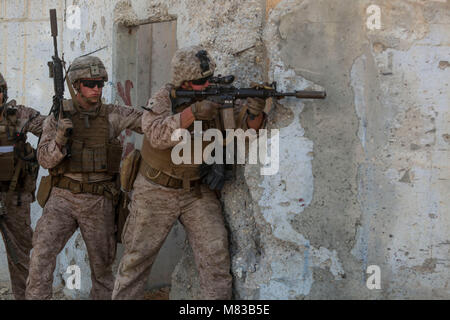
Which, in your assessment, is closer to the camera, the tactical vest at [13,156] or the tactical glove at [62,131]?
the tactical glove at [62,131]

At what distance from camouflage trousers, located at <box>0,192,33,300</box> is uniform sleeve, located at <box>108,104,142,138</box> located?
3.49ft

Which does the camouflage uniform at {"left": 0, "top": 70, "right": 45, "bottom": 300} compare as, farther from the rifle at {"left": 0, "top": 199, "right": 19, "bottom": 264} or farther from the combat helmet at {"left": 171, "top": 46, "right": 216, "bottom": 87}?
the combat helmet at {"left": 171, "top": 46, "right": 216, "bottom": 87}

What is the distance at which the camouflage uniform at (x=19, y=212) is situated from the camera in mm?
4496

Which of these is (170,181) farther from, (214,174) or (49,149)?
(49,149)

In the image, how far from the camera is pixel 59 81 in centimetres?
416

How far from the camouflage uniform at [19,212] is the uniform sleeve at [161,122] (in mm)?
1410

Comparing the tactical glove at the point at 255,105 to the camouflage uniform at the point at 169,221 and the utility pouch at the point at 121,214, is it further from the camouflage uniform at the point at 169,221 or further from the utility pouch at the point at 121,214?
the utility pouch at the point at 121,214

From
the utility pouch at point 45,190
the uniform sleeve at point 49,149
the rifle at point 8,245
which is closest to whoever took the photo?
the uniform sleeve at point 49,149

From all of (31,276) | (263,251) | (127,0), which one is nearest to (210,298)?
(263,251)

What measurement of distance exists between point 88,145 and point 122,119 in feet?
1.05

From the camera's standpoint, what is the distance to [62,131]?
12.6ft

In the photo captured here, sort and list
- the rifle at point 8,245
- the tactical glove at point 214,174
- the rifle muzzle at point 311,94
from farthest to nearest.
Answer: the rifle at point 8,245 → the tactical glove at point 214,174 → the rifle muzzle at point 311,94

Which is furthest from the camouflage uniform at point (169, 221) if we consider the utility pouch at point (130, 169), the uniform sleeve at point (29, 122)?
the uniform sleeve at point (29, 122)
